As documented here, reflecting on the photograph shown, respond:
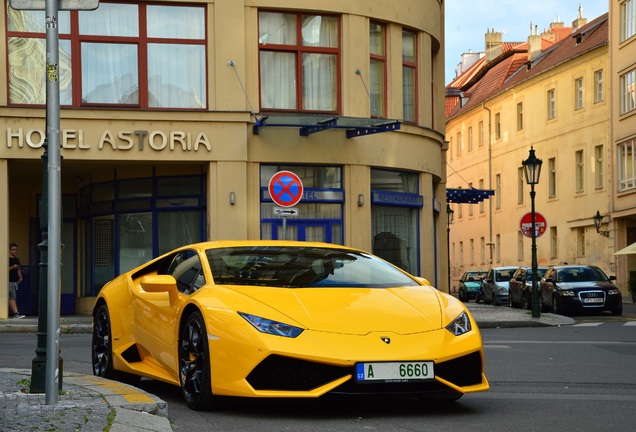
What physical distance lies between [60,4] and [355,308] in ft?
9.62

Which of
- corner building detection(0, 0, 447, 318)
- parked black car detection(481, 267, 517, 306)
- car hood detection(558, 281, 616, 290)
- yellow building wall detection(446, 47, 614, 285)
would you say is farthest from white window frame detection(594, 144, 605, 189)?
corner building detection(0, 0, 447, 318)

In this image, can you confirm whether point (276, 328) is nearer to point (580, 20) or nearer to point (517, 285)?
point (517, 285)

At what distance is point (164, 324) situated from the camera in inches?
374

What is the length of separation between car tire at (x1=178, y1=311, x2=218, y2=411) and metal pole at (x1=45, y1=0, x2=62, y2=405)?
102 cm

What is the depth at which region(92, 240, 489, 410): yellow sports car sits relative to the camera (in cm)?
812

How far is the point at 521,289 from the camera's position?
38.8m

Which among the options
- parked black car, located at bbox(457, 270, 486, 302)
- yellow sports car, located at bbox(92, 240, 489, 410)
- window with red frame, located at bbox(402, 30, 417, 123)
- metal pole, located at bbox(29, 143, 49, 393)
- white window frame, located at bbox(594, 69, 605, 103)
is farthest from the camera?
white window frame, located at bbox(594, 69, 605, 103)

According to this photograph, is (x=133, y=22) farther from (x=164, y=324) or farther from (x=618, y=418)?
(x=618, y=418)

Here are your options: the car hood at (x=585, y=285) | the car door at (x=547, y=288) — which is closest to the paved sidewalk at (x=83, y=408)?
the car hood at (x=585, y=285)

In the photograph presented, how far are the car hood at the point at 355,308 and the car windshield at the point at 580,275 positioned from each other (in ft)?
85.6

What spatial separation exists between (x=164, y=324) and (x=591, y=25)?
56507 millimetres

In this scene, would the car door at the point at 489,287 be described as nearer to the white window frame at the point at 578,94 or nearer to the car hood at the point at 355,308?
the white window frame at the point at 578,94

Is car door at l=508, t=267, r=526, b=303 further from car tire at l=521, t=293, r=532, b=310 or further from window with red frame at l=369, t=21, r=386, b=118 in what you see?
window with red frame at l=369, t=21, r=386, b=118

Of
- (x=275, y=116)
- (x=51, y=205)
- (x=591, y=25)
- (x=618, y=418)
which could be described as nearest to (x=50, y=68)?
→ (x=51, y=205)
